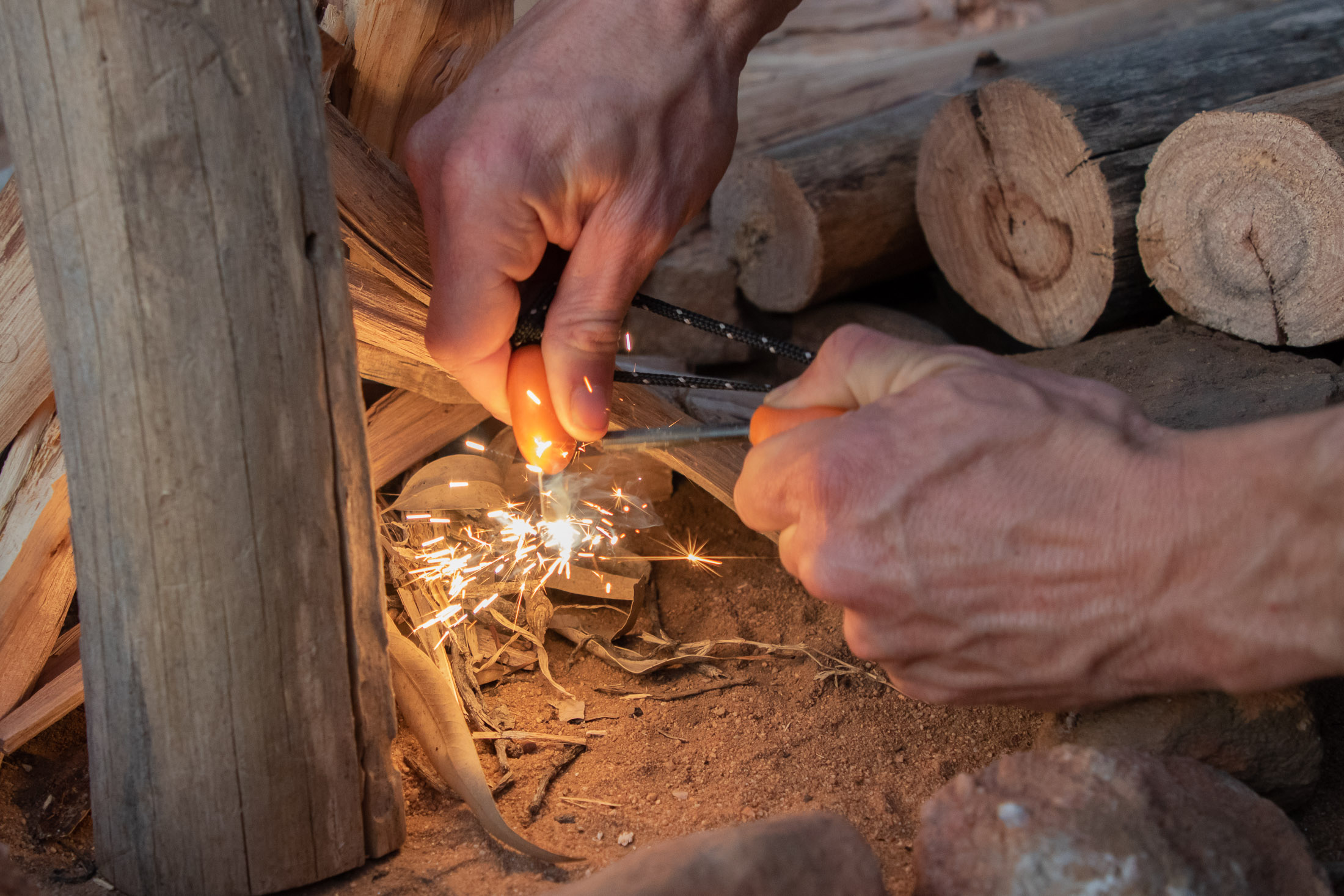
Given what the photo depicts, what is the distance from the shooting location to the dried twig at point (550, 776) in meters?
2.15

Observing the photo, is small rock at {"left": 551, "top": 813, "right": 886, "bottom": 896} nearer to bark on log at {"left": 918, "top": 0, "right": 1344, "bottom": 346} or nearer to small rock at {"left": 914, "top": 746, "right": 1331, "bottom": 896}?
small rock at {"left": 914, "top": 746, "right": 1331, "bottom": 896}

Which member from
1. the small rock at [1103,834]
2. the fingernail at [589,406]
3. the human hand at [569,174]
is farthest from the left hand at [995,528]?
the human hand at [569,174]

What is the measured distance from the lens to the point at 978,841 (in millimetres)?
1567

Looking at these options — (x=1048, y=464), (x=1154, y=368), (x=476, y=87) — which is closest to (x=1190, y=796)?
(x=1048, y=464)

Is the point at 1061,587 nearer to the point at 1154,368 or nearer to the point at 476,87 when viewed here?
the point at 1154,368

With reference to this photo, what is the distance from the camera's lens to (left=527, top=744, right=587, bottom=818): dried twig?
2.15m

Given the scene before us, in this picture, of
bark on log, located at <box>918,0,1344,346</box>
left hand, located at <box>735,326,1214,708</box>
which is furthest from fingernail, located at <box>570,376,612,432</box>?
bark on log, located at <box>918,0,1344,346</box>

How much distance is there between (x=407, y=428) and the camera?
303 cm

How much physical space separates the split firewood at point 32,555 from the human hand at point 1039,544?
1.71 m

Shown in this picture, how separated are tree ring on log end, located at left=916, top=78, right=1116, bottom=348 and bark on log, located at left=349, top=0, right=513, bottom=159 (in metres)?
1.54

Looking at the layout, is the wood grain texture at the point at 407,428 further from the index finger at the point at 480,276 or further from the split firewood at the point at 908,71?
the split firewood at the point at 908,71

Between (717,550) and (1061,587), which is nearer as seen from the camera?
(1061,587)

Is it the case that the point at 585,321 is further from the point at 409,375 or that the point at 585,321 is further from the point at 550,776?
the point at 550,776

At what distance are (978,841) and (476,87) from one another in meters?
1.81
